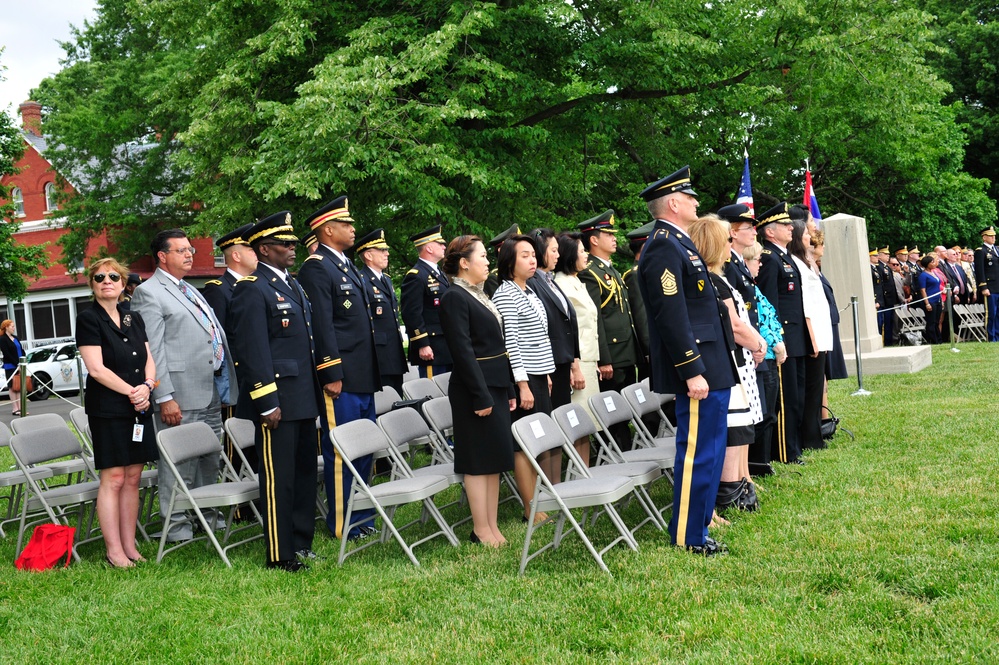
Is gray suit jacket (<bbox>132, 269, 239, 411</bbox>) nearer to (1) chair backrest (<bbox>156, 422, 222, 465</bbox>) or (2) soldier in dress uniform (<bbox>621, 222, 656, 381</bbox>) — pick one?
(1) chair backrest (<bbox>156, 422, 222, 465</bbox>)

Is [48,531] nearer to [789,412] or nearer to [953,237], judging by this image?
[789,412]

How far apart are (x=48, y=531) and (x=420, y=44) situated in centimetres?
909

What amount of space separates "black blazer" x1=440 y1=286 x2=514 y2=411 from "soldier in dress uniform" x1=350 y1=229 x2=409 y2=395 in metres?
1.15

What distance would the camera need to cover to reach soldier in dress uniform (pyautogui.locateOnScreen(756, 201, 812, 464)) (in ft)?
25.8

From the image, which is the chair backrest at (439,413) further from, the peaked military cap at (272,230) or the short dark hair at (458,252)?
the peaked military cap at (272,230)

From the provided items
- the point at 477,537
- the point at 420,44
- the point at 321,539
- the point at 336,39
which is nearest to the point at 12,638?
the point at 321,539

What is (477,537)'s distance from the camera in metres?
6.06

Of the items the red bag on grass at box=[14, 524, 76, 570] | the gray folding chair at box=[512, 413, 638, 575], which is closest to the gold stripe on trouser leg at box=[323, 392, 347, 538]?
the gray folding chair at box=[512, 413, 638, 575]

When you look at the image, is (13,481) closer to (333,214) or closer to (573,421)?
(333,214)

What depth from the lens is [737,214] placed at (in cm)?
715

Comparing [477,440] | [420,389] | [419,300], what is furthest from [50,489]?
[419,300]

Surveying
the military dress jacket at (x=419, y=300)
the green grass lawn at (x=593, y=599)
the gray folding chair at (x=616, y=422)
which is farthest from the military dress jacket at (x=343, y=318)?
the military dress jacket at (x=419, y=300)

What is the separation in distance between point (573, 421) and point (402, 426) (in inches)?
42.7

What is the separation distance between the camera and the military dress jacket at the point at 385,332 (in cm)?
744
